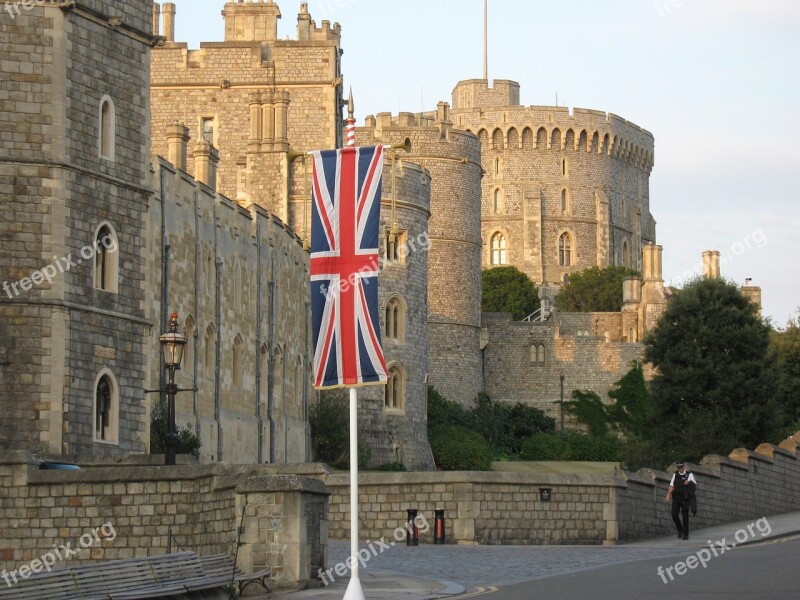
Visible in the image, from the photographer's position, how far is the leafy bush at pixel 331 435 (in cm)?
5978

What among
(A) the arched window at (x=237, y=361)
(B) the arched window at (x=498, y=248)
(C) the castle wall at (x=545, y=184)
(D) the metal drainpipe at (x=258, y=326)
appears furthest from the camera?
(B) the arched window at (x=498, y=248)

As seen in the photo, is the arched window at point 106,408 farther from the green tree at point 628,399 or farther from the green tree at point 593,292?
the green tree at point 593,292

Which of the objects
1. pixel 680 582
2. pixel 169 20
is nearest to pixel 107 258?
pixel 680 582

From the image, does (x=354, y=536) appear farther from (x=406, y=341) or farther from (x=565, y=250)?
(x=565, y=250)

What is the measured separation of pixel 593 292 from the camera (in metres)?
119

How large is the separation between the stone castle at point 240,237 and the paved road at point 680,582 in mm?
6462

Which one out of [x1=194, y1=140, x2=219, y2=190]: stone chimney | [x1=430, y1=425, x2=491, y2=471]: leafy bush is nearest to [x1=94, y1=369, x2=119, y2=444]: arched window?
[x1=194, y1=140, x2=219, y2=190]: stone chimney

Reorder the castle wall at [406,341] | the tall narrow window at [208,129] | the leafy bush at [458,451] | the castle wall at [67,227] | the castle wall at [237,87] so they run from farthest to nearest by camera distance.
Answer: the leafy bush at [458,451] < the tall narrow window at [208,129] < the castle wall at [237,87] < the castle wall at [406,341] < the castle wall at [67,227]

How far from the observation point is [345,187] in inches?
912

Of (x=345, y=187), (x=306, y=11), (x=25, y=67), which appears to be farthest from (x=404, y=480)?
(x=306, y=11)

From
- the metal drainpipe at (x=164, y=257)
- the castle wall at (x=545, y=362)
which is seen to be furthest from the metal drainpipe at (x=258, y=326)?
the castle wall at (x=545, y=362)

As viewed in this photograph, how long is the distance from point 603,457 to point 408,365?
1939 cm

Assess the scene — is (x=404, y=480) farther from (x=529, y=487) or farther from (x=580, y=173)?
(x=580, y=173)

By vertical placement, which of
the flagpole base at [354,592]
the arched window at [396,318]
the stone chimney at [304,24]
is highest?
the stone chimney at [304,24]
